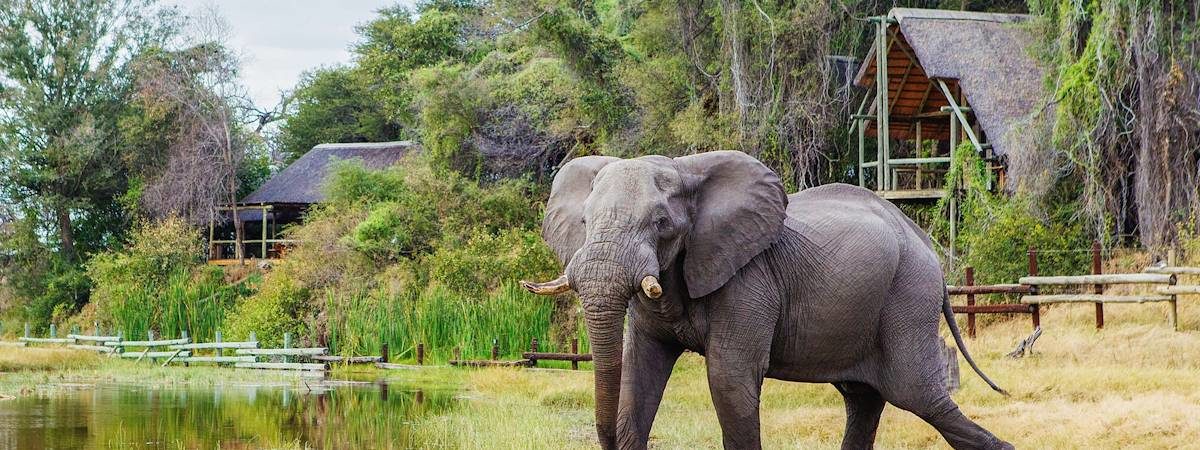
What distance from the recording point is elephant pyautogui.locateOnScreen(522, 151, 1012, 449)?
6.49 metres

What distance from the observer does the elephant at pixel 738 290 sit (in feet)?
21.3

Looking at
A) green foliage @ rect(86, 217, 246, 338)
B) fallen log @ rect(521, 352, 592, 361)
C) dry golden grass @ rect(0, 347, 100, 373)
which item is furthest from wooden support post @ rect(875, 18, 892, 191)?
green foliage @ rect(86, 217, 246, 338)

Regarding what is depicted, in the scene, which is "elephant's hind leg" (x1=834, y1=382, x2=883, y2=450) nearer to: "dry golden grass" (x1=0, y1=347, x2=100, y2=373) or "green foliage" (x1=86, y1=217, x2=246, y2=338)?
"dry golden grass" (x1=0, y1=347, x2=100, y2=373)

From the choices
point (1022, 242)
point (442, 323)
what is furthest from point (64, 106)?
point (1022, 242)

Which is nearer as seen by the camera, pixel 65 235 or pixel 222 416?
pixel 222 416

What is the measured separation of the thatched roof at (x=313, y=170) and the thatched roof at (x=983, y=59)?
59.8 ft

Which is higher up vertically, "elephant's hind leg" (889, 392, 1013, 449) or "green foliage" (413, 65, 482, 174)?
"green foliage" (413, 65, 482, 174)

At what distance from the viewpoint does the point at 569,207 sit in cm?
707

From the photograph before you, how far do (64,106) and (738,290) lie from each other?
3689 centimetres

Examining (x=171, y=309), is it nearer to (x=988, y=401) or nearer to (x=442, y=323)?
(x=442, y=323)

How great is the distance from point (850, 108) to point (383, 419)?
1451cm

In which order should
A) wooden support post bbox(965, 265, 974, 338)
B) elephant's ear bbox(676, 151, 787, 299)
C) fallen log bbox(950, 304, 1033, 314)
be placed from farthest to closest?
1. wooden support post bbox(965, 265, 974, 338)
2. fallen log bbox(950, 304, 1033, 314)
3. elephant's ear bbox(676, 151, 787, 299)

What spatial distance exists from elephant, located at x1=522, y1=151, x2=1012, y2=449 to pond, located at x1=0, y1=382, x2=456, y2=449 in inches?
207

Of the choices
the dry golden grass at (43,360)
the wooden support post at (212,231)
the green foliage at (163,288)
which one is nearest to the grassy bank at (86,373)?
the dry golden grass at (43,360)
